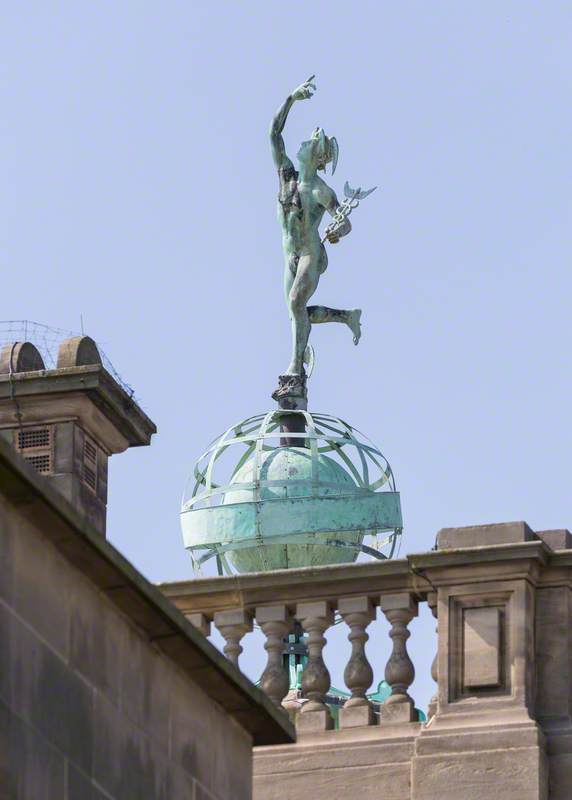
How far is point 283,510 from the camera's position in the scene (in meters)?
25.4

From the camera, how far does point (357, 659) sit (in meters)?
22.3

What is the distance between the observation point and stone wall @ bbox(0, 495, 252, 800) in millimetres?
15312

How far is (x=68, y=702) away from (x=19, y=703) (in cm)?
62

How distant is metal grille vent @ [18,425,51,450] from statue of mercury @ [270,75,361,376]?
4391 mm

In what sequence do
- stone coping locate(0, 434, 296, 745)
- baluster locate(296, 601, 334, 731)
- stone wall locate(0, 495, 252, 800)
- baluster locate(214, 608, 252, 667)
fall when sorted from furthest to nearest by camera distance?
1. baluster locate(214, 608, 252, 667)
2. baluster locate(296, 601, 334, 731)
3. stone coping locate(0, 434, 296, 745)
4. stone wall locate(0, 495, 252, 800)

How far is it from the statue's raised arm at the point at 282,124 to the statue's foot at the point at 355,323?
5.49 ft

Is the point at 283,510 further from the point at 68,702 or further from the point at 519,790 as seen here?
the point at 68,702

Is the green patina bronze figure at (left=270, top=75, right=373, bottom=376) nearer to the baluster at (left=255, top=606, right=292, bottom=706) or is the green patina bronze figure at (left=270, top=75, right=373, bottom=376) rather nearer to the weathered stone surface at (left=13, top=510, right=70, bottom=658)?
the baluster at (left=255, top=606, right=292, bottom=706)

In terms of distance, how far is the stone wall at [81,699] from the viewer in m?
15.3

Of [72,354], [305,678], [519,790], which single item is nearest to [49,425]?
[72,354]

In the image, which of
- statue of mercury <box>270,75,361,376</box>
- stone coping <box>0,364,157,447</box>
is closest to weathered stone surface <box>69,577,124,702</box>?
stone coping <box>0,364,157,447</box>

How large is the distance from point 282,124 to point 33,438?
5.55 m

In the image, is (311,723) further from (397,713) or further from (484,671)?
(484,671)

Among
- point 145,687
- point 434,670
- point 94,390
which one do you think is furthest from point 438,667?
point 145,687
